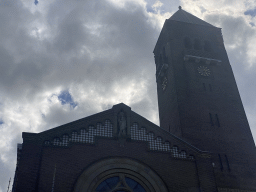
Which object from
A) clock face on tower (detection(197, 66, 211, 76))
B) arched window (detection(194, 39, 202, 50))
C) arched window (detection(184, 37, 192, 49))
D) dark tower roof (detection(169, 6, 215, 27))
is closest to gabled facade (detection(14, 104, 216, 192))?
clock face on tower (detection(197, 66, 211, 76))

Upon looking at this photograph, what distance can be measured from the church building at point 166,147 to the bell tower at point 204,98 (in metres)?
0.09

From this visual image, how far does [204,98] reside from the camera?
2695cm

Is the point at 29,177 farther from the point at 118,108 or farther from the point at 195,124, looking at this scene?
the point at 195,124

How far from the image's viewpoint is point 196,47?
103ft

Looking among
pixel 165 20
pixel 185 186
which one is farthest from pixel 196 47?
pixel 185 186

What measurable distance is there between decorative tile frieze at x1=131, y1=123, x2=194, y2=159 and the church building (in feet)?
0.24

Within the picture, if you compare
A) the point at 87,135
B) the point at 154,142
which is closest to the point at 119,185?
the point at 87,135

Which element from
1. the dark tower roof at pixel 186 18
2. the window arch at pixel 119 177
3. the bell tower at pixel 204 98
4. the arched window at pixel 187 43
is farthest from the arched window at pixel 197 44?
the window arch at pixel 119 177

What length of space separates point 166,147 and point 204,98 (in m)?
9.26

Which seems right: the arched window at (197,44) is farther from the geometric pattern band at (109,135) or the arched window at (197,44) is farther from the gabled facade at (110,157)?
the geometric pattern band at (109,135)

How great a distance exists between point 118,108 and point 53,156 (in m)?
5.90

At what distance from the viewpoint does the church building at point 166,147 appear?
16953 mm

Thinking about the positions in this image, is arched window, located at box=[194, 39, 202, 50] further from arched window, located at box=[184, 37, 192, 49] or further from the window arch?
the window arch

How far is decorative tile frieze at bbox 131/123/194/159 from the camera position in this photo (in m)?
19.6
